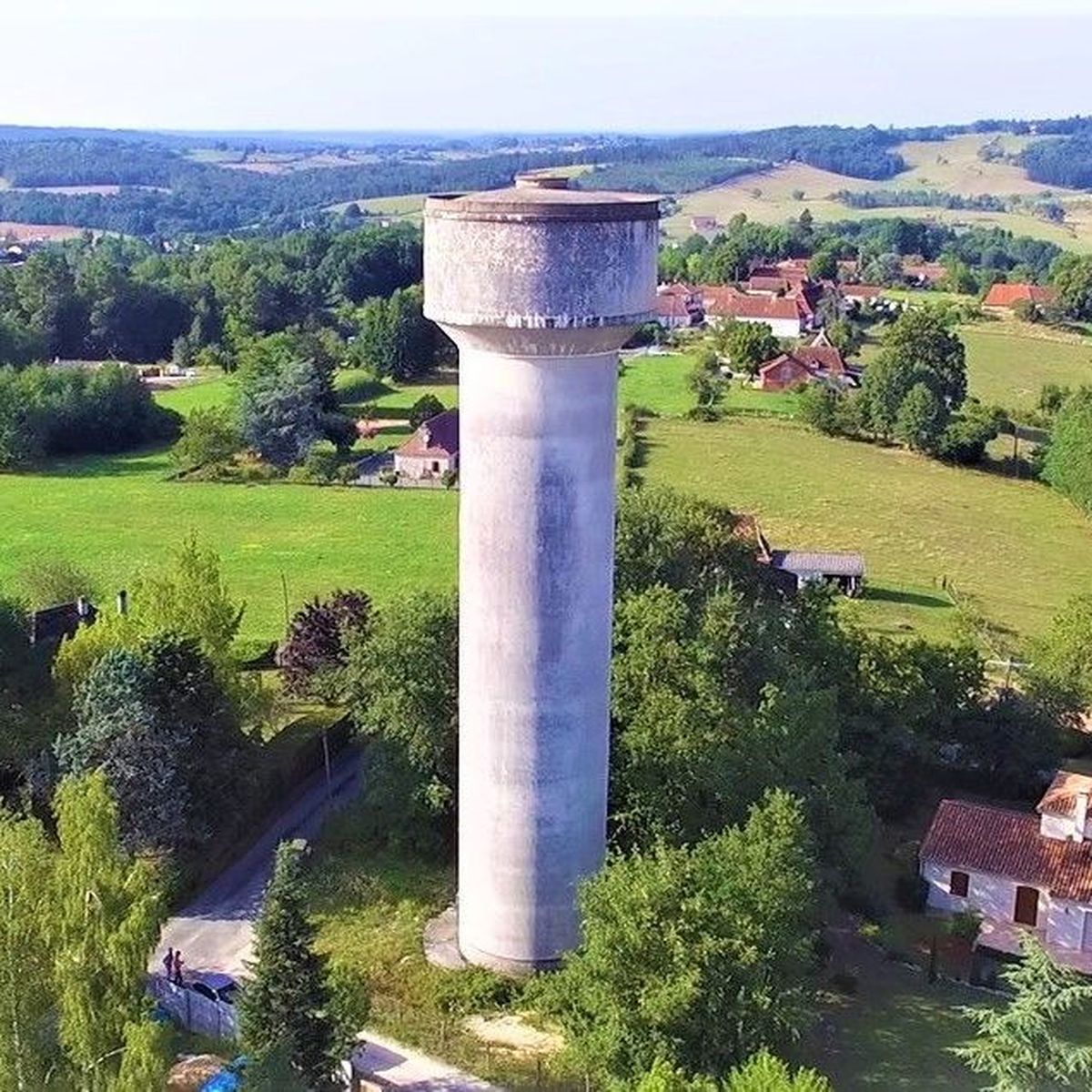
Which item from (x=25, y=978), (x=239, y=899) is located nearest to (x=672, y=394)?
(x=239, y=899)

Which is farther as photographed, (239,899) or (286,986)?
(239,899)

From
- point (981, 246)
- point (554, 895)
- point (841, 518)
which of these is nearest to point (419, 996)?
point (554, 895)

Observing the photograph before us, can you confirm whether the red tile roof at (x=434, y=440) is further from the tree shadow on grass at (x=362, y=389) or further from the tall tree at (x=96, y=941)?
the tall tree at (x=96, y=941)

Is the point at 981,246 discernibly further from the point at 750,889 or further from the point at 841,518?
the point at 750,889

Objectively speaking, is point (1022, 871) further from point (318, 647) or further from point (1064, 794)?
point (318, 647)

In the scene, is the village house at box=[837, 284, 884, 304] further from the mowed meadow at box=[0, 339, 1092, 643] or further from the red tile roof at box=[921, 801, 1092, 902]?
the red tile roof at box=[921, 801, 1092, 902]
